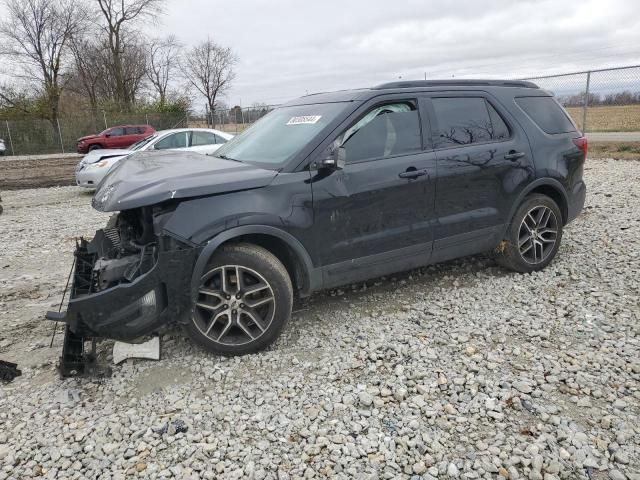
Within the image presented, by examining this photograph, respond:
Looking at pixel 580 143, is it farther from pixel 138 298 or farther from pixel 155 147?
pixel 155 147

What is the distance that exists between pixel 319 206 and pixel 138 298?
4.62ft

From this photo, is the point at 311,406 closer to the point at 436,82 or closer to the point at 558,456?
the point at 558,456

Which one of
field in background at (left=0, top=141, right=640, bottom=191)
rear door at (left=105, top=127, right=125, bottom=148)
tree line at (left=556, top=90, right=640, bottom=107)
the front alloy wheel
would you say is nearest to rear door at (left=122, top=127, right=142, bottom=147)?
rear door at (left=105, top=127, right=125, bottom=148)

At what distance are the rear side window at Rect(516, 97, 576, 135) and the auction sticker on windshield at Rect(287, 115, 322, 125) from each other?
218 centimetres

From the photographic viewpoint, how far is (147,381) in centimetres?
312

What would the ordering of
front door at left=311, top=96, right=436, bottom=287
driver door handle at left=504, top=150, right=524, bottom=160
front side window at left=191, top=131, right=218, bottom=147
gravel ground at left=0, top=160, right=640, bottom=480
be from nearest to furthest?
gravel ground at left=0, top=160, right=640, bottom=480
front door at left=311, top=96, right=436, bottom=287
driver door handle at left=504, top=150, right=524, bottom=160
front side window at left=191, top=131, right=218, bottom=147

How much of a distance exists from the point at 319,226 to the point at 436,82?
6.14 ft

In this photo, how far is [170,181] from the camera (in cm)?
314

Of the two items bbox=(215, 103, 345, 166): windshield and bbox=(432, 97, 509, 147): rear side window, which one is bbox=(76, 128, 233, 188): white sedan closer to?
bbox=(215, 103, 345, 166): windshield

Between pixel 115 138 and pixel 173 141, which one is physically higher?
pixel 115 138

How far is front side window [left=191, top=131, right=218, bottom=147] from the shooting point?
11.4 metres

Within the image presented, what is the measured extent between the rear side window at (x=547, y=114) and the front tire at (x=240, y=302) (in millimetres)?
3093

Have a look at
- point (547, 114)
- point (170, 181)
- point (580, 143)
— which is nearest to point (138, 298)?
point (170, 181)

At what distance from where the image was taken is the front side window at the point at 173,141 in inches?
429
